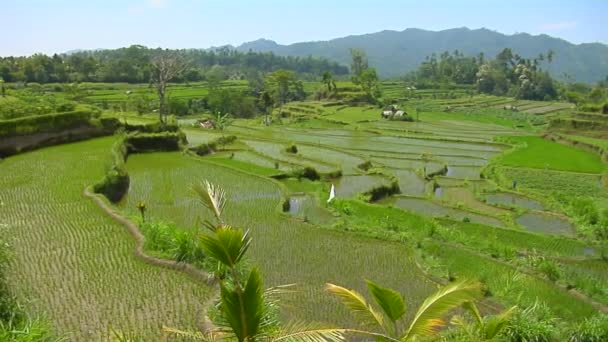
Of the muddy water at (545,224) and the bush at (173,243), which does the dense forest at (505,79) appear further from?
the bush at (173,243)

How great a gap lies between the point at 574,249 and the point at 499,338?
1018cm

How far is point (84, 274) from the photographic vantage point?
1161 centimetres

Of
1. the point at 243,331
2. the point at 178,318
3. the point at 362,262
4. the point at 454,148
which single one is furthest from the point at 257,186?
the point at 454,148

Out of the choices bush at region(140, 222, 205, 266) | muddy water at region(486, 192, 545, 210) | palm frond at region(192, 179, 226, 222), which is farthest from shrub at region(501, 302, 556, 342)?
muddy water at region(486, 192, 545, 210)

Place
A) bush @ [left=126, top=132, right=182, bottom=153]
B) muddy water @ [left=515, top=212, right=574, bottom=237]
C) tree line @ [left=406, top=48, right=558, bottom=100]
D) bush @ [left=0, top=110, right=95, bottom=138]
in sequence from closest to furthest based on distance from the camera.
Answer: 1. muddy water @ [left=515, top=212, right=574, bottom=237]
2. bush @ [left=0, top=110, right=95, bottom=138]
3. bush @ [left=126, top=132, right=182, bottom=153]
4. tree line @ [left=406, top=48, right=558, bottom=100]

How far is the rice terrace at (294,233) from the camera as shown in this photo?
6980 millimetres

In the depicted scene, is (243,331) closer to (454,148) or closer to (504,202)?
(504,202)

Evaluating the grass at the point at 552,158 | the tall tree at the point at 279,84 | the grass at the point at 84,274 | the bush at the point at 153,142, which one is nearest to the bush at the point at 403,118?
the grass at the point at 552,158

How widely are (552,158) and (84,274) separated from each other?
32865mm

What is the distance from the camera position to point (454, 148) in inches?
1631

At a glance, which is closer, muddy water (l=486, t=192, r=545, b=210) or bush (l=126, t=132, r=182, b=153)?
muddy water (l=486, t=192, r=545, b=210)

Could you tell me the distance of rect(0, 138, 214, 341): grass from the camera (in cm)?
955

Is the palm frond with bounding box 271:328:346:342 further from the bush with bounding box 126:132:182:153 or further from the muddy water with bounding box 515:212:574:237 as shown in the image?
the bush with bounding box 126:132:182:153

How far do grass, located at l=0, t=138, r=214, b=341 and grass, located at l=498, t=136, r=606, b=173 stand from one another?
26636 millimetres
